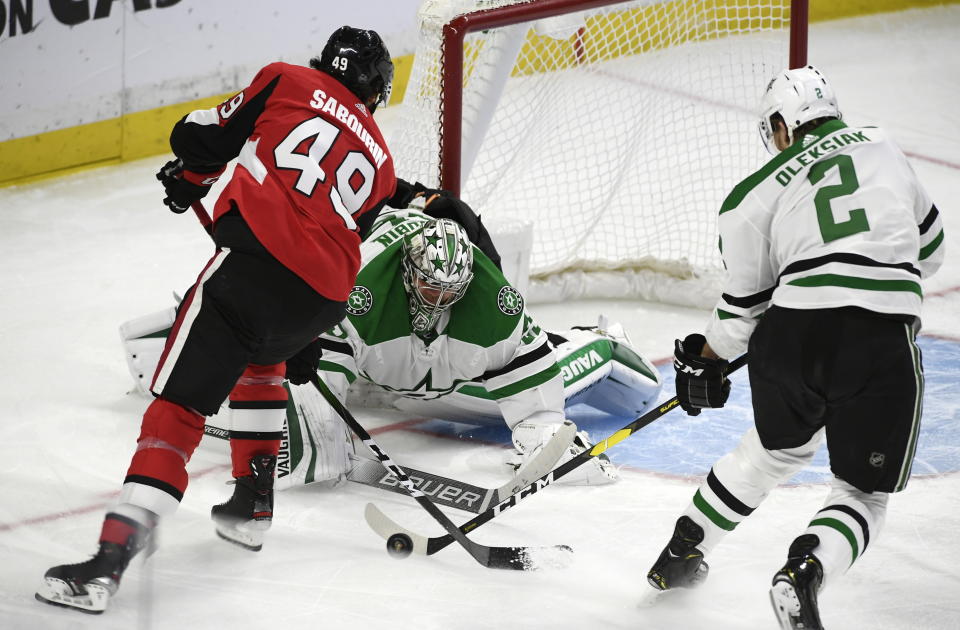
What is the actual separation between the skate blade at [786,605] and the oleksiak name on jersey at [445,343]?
1107mm

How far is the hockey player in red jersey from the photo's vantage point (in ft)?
8.73

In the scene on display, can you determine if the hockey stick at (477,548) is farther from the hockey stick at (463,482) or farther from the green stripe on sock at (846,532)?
the green stripe on sock at (846,532)

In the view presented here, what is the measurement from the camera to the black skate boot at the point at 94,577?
103 inches

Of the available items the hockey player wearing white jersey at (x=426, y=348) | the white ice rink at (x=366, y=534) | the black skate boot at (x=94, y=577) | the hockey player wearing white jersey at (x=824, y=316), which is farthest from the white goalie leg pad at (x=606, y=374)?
the black skate boot at (x=94, y=577)

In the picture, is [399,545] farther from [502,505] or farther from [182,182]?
[182,182]

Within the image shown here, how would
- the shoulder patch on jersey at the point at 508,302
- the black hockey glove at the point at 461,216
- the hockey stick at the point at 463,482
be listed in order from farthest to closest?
Answer: 1. the black hockey glove at the point at 461,216
2. the shoulder patch on jersey at the point at 508,302
3. the hockey stick at the point at 463,482

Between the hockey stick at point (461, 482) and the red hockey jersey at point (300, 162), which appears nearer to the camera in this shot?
the red hockey jersey at point (300, 162)

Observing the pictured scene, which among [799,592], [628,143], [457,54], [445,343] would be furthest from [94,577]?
[628,143]

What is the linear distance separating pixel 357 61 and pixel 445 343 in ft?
2.84

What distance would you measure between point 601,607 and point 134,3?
379 cm

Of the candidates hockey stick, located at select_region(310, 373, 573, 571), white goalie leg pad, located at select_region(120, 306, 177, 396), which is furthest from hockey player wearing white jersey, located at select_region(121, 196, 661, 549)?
white goalie leg pad, located at select_region(120, 306, 177, 396)

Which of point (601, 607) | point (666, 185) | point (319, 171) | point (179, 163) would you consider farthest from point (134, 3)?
point (601, 607)

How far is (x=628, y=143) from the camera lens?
498 centimetres

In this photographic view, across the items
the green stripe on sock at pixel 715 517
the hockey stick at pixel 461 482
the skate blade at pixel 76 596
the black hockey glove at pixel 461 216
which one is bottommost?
the hockey stick at pixel 461 482
